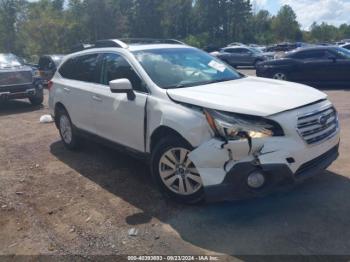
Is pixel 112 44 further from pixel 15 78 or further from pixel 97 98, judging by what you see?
pixel 15 78

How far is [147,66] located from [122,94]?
477 millimetres

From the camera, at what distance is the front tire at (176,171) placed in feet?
13.1

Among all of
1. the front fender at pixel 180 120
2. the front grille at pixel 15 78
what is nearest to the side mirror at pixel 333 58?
the front grille at pixel 15 78

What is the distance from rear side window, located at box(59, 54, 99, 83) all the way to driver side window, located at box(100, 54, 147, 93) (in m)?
0.23

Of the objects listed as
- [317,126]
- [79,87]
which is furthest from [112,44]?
[317,126]

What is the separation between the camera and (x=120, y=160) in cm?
588

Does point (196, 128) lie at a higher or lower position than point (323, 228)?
higher

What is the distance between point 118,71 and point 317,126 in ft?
8.36

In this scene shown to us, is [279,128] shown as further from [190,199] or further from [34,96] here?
[34,96]

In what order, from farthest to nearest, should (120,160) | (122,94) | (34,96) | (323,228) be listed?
(34,96), (120,160), (122,94), (323,228)

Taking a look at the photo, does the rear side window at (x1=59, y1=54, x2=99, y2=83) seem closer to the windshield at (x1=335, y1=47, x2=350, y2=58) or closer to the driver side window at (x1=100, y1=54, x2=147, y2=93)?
the driver side window at (x1=100, y1=54, x2=147, y2=93)

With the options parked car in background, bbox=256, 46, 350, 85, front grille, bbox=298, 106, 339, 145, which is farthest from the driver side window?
parked car in background, bbox=256, 46, 350, 85

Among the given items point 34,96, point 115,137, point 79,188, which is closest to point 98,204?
point 79,188

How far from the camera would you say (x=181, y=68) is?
4.81 meters
